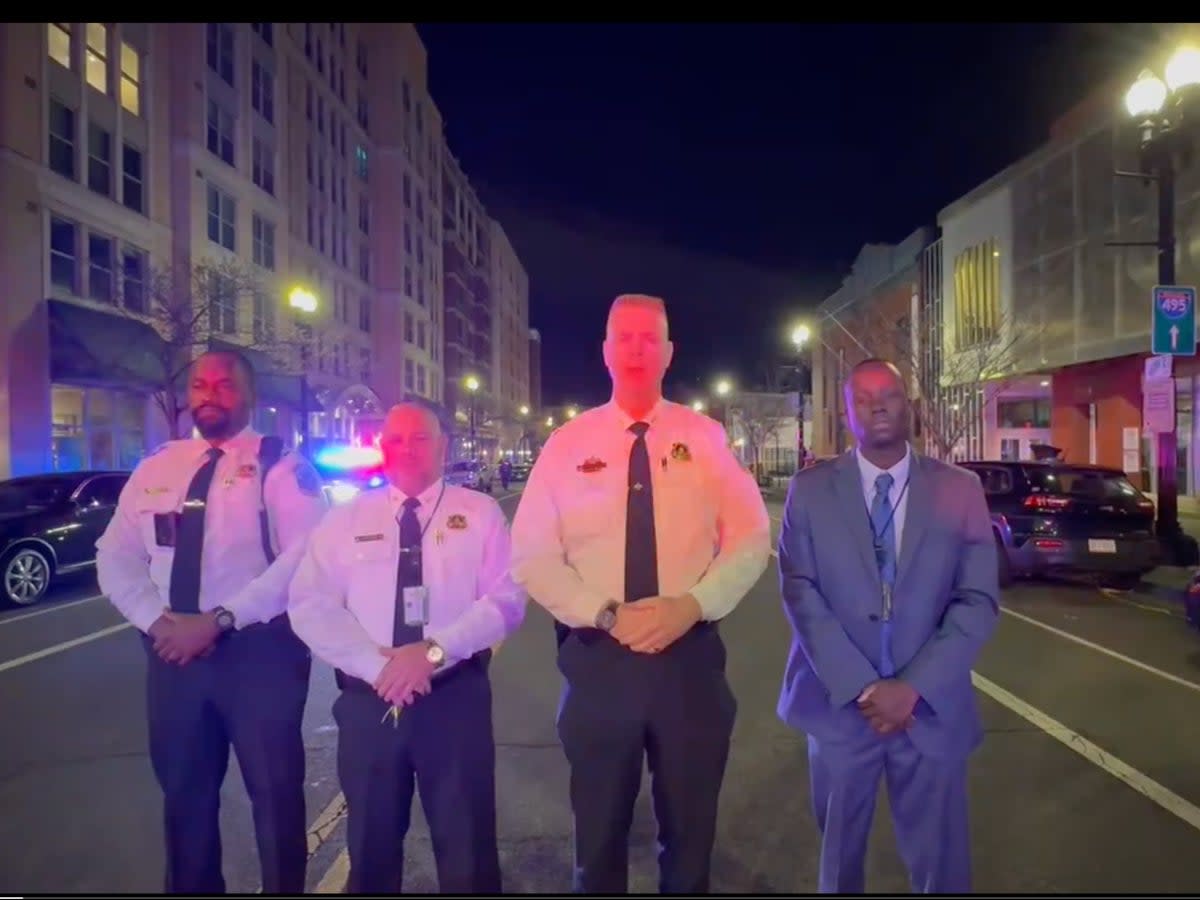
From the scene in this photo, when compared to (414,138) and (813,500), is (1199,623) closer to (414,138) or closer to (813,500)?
(813,500)

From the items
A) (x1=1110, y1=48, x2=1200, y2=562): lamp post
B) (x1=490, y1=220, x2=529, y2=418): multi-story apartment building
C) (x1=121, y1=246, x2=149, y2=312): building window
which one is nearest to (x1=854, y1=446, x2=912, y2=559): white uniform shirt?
(x1=1110, y1=48, x2=1200, y2=562): lamp post

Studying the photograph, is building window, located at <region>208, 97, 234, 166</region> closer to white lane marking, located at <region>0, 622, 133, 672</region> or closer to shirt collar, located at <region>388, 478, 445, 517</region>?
white lane marking, located at <region>0, 622, 133, 672</region>

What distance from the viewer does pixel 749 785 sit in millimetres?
4875

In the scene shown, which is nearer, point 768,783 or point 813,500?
point 813,500

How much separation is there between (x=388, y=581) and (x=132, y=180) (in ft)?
89.3

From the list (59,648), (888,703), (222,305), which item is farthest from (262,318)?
(888,703)

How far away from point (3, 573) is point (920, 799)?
11.8 meters

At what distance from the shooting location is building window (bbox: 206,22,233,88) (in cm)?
3038

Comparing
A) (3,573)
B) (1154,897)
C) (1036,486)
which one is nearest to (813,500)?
(1154,897)

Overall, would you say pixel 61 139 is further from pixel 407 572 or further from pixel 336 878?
pixel 407 572

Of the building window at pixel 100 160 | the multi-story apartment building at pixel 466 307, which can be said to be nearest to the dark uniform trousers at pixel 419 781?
the building window at pixel 100 160

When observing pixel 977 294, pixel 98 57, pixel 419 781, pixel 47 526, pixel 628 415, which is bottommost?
pixel 419 781

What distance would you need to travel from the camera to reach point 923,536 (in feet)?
10.0

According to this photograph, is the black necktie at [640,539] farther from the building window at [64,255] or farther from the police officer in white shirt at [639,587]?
the building window at [64,255]
